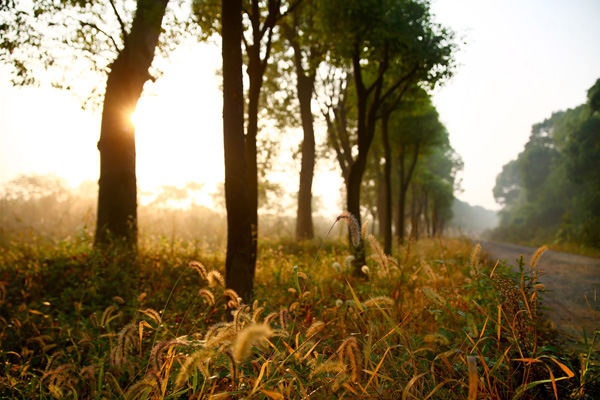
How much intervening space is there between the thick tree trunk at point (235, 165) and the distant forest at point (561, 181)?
73.2 ft

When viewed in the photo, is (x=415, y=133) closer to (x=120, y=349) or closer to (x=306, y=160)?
(x=306, y=160)

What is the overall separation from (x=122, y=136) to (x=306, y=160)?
1072cm

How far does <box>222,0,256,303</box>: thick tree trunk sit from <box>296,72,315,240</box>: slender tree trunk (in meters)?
12.3

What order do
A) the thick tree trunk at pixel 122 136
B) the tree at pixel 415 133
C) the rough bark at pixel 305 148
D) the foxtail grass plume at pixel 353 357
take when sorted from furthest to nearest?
1. the rough bark at pixel 305 148
2. the tree at pixel 415 133
3. the thick tree trunk at pixel 122 136
4. the foxtail grass plume at pixel 353 357

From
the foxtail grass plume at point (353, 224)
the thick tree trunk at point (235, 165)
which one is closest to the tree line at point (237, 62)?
the thick tree trunk at point (235, 165)

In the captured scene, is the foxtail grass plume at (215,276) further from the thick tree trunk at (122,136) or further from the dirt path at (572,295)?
the thick tree trunk at (122,136)

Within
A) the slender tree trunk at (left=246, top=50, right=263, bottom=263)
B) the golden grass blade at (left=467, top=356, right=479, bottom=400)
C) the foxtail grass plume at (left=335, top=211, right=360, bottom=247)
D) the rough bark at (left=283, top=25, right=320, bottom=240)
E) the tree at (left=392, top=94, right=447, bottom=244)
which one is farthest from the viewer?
the rough bark at (left=283, top=25, right=320, bottom=240)

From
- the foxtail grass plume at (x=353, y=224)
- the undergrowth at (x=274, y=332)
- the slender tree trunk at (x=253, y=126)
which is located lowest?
the undergrowth at (x=274, y=332)

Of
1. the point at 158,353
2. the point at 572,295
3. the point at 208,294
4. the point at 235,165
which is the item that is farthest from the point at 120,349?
the point at 572,295

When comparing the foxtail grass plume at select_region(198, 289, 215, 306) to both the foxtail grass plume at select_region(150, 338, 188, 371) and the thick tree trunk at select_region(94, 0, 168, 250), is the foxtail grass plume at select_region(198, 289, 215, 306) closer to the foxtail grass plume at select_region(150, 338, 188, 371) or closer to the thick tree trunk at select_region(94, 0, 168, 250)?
the foxtail grass plume at select_region(150, 338, 188, 371)

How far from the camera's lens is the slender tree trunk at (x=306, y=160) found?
17625 millimetres

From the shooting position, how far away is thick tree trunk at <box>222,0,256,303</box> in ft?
17.1

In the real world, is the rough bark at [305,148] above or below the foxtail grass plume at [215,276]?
above

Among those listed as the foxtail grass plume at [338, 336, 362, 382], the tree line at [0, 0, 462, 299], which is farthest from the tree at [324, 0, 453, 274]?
the foxtail grass plume at [338, 336, 362, 382]
